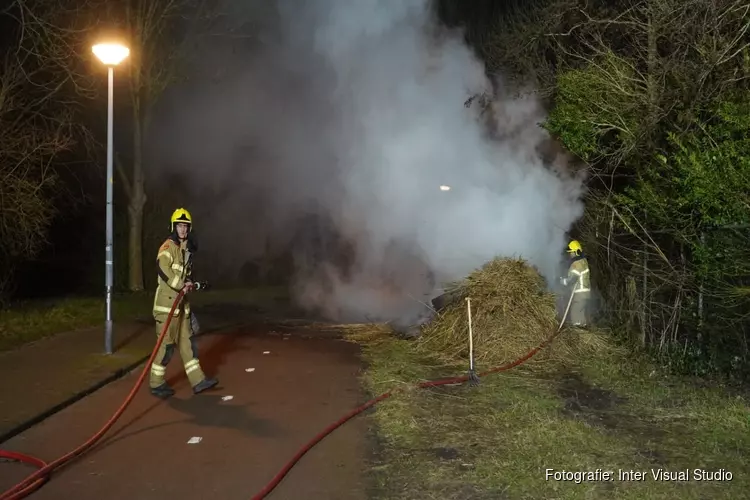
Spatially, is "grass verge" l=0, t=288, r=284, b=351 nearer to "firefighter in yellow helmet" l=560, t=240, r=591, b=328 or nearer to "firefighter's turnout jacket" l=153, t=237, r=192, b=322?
"firefighter's turnout jacket" l=153, t=237, r=192, b=322

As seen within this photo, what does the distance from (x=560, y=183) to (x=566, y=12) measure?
2675mm

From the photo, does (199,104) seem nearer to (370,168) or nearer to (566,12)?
(370,168)

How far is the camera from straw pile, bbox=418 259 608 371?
8602mm

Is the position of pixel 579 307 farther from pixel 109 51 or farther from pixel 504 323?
pixel 109 51

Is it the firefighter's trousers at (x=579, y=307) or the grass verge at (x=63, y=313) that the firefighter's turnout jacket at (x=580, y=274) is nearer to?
the firefighter's trousers at (x=579, y=307)

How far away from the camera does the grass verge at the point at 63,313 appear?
406 inches

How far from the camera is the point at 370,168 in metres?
13.1

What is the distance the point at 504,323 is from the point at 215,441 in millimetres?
4585

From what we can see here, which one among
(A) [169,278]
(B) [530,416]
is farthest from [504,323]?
(A) [169,278]

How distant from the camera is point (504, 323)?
8.80 meters

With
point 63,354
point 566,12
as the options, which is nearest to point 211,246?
point 63,354

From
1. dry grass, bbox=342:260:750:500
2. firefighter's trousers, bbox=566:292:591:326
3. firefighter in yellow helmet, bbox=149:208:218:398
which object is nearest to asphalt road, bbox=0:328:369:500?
firefighter in yellow helmet, bbox=149:208:218:398

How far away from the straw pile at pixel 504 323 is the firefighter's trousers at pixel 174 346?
3389 mm

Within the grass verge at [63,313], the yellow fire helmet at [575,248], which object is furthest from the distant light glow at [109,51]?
the yellow fire helmet at [575,248]
